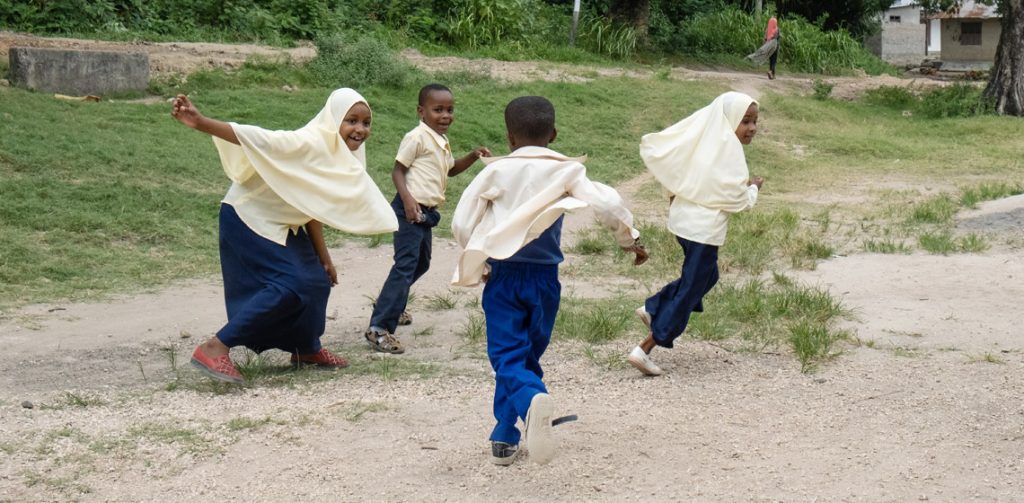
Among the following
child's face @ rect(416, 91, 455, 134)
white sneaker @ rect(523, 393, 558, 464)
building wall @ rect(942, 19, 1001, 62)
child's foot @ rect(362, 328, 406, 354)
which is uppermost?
child's face @ rect(416, 91, 455, 134)

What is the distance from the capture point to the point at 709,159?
5.60m

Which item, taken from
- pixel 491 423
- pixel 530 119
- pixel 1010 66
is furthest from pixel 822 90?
pixel 530 119

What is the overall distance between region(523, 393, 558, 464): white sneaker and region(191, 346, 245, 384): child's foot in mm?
1727

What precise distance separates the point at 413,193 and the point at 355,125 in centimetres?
81

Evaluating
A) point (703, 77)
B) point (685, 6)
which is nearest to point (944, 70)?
point (685, 6)

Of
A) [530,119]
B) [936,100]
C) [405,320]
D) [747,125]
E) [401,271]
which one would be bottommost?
[936,100]

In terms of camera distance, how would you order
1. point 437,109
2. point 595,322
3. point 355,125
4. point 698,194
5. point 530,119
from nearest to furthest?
1. point 530,119
2. point 355,125
3. point 698,194
4. point 437,109
5. point 595,322

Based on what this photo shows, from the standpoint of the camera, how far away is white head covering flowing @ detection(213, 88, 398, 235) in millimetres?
5152

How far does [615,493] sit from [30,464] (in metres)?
2.06

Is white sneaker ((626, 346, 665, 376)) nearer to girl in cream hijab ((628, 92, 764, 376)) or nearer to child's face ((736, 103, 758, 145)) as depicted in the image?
girl in cream hijab ((628, 92, 764, 376))

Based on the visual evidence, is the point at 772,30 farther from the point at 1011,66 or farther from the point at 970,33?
the point at 970,33

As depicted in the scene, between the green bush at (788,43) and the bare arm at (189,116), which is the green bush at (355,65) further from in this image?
the green bush at (788,43)

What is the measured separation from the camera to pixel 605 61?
21312mm

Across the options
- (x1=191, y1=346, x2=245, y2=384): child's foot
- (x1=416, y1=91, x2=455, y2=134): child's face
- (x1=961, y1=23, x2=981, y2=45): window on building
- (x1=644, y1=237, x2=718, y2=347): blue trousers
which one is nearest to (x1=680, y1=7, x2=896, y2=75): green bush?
(x1=961, y1=23, x2=981, y2=45): window on building
